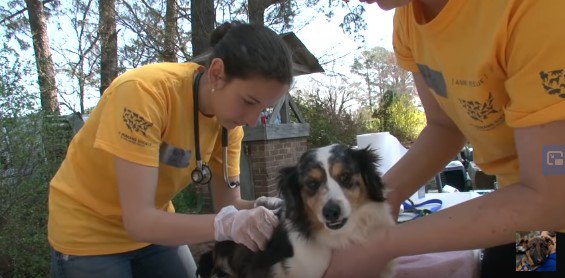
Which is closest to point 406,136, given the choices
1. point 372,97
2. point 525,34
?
point 372,97

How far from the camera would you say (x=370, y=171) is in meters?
1.96

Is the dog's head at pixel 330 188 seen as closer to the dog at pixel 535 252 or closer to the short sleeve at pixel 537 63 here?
the dog at pixel 535 252

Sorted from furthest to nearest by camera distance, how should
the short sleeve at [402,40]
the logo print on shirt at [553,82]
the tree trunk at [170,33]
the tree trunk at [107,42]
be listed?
the tree trunk at [107,42] → the tree trunk at [170,33] → the short sleeve at [402,40] → the logo print on shirt at [553,82]

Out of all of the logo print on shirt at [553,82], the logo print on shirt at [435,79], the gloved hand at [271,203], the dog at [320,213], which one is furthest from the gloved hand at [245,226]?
the logo print on shirt at [553,82]

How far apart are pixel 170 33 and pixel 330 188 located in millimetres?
8403

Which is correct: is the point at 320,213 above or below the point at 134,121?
below

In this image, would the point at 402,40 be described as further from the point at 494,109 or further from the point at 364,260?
the point at 364,260

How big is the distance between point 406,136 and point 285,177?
11.7m

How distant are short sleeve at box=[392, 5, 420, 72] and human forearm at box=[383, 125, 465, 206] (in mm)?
281

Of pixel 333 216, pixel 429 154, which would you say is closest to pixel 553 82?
pixel 429 154

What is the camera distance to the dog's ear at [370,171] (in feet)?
6.22

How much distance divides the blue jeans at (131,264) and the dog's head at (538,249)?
1.52 metres

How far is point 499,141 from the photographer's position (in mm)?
1291

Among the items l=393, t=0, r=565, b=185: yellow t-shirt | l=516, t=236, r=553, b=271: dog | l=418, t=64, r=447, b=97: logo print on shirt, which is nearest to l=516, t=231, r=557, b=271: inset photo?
l=516, t=236, r=553, b=271: dog
